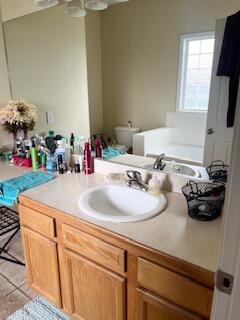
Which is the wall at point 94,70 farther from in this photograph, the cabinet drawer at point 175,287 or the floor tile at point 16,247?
the floor tile at point 16,247

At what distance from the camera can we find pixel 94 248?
1184 millimetres

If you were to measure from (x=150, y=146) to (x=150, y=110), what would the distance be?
0.24 meters

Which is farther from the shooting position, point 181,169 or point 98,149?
point 98,149

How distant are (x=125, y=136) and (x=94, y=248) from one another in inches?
32.7

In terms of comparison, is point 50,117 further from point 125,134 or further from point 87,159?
point 125,134

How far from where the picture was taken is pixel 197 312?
0.93m

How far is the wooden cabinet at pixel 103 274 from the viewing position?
0.94m

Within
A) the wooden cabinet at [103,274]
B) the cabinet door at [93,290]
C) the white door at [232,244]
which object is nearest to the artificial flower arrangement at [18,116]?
the wooden cabinet at [103,274]

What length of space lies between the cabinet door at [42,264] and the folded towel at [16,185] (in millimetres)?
240

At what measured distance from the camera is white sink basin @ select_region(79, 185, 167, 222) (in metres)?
1.37

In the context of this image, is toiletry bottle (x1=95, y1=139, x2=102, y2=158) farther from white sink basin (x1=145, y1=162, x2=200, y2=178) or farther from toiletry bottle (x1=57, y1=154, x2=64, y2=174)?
white sink basin (x1=145, y1=162, x2=200, y2=178)

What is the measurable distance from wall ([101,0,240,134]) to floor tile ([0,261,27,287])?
1.39 m

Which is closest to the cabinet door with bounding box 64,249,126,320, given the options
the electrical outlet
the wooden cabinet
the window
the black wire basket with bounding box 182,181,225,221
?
the wooden cabinet

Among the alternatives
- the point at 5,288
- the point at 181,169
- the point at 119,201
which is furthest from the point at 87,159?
the point at 5,288
